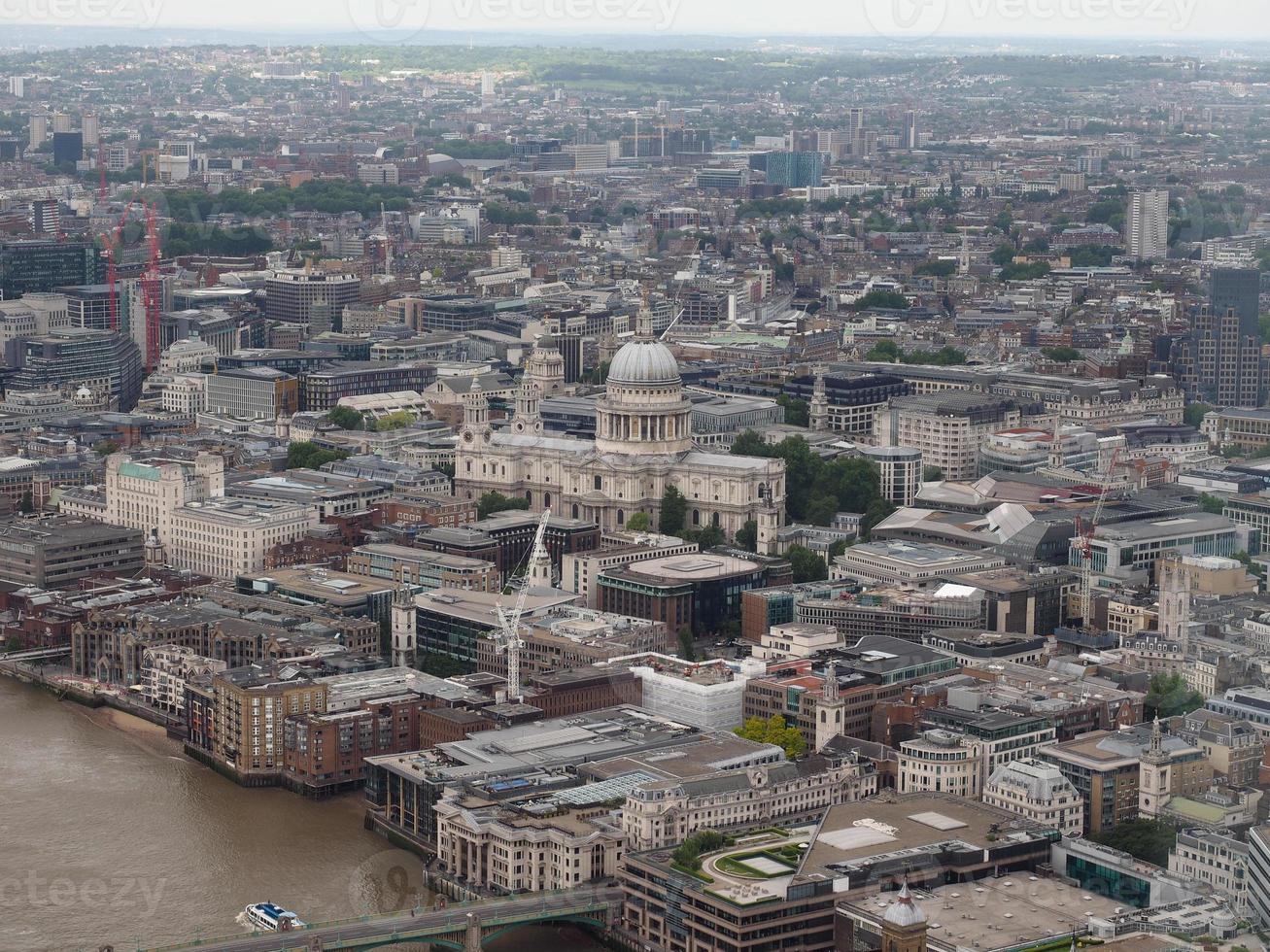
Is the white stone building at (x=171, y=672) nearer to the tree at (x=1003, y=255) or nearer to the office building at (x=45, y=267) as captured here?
the office building at (x=45, y=267)

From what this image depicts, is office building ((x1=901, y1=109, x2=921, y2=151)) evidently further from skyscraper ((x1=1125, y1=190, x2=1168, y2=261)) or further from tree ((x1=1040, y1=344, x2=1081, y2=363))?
tree ((x1=1040, y1=344, x2=1081, y2=363))

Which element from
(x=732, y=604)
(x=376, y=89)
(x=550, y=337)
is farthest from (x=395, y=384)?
(x=376, y=89)

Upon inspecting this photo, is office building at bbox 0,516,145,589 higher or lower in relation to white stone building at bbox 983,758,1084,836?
lower

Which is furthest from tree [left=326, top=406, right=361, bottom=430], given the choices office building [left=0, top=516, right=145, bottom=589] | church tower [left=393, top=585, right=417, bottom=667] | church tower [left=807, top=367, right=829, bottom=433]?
church tower [left=393, top=585, right=417, bottom=667]

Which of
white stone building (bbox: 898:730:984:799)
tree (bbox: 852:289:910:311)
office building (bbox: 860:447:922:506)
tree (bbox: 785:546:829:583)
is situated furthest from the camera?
tree (bbox: 852:289:910:311)

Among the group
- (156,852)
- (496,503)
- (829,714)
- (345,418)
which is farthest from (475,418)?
(156,852)

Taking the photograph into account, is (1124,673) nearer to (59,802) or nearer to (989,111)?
(59,802)

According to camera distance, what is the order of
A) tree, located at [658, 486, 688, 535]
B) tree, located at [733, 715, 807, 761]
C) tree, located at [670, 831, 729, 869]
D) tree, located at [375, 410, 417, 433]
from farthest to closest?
1. tree, located at [375, 410, 417, 433]
2. tree, located at [658, 486, 688, 535]
3. tree, located at [733, 715, 807, 761]
4. tree, located at [670, 831, 729, 869]

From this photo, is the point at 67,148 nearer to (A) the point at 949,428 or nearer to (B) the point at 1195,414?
(B) the point at 1195,414
